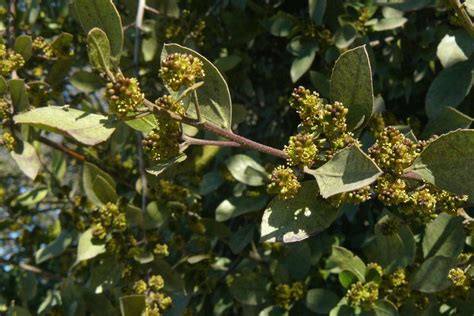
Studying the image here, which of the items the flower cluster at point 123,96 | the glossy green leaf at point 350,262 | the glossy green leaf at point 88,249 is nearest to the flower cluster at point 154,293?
the glossy green leaf at point 88,249

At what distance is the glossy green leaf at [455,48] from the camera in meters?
1.70

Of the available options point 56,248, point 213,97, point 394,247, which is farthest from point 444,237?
point 56,248

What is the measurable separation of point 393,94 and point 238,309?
0.91 m

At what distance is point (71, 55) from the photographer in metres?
1.95

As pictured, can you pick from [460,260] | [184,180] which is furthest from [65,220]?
[460,260]

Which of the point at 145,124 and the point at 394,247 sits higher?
the point at 145,124

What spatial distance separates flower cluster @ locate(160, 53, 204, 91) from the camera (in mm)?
1125

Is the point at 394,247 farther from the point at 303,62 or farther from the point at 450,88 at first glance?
the point at 303,62

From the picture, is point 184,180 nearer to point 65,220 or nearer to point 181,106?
point 65,220

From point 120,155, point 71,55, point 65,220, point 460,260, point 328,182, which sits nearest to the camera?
point 328,182

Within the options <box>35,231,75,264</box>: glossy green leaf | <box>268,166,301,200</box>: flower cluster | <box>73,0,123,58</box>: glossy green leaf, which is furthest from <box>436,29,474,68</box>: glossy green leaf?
<box>35,231,75,264</box>: glossy green leaf

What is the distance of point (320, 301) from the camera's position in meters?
1.70

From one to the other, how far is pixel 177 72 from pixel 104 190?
2.54 ft

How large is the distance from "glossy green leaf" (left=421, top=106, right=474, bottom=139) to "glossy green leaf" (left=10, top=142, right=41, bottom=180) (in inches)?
40.5
